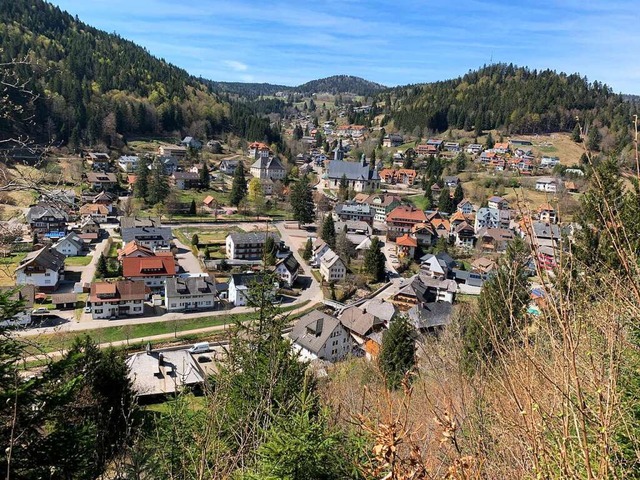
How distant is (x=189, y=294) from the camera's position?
66.7 feet

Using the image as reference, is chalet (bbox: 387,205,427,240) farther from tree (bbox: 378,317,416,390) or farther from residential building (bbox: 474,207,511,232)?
tree (bbox: 378,317,416,390)

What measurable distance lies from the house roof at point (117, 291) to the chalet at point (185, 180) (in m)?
23.4

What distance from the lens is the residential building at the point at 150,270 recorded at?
22.2 meters

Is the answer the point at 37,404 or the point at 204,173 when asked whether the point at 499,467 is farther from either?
the point at 204,173

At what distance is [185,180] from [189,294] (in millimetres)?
24034

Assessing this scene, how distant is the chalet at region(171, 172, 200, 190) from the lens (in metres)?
41.4

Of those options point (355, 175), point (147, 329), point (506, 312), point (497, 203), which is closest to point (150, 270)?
point (147, 329)

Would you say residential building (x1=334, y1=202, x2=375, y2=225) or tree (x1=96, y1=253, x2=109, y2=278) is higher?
residential building (x1=334, y1=202, x2=375, y2=225)

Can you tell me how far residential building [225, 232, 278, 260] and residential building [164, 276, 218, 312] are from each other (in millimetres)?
5848

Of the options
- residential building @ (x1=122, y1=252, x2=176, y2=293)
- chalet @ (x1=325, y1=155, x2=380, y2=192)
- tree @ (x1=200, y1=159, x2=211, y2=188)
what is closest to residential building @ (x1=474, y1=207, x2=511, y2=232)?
chalet @ (x1=325, y1=155, x2=380, y2=192)

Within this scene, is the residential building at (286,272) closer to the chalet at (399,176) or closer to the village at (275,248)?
the village at (275,248)

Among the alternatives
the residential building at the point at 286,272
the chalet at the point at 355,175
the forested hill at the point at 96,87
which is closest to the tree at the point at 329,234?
the residential building at the point at 286,272

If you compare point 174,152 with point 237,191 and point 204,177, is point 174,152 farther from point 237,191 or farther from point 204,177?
point 237,191

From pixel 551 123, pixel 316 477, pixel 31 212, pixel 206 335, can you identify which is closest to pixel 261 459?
pixel 316 477
